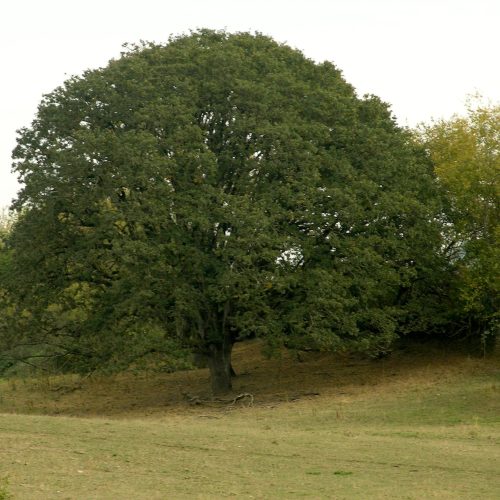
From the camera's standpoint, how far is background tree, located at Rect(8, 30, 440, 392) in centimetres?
2881

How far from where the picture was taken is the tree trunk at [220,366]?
106ft

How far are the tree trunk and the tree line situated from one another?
0.08m

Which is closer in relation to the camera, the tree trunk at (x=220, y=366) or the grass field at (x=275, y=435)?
the grass field at (x=275, y=435)

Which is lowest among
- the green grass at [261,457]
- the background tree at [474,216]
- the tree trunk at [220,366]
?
the green grass at [261,457]

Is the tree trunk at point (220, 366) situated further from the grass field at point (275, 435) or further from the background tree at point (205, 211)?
the grass field at point (275, 435)

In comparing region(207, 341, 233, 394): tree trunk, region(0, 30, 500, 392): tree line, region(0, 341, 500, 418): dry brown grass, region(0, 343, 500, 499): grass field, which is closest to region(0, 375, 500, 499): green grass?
region(0, 343, 500, 499): grass field

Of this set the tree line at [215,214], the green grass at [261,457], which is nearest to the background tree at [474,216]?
the tree line at [215,214]

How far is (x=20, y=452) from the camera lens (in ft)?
53.7

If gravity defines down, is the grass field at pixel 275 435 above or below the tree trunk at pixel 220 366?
below

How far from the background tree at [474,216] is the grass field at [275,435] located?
7.43 feet

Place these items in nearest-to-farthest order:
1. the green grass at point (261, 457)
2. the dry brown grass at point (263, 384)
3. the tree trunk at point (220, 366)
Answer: the green grass at point (261, 457)
the dry brown grass at point (263, 384)
the tree trunk at point (220, 366)

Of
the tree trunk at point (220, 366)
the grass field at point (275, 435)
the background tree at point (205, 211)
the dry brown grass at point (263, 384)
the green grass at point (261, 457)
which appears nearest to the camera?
the green grass at point (261, 457)

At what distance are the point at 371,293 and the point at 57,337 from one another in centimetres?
1154

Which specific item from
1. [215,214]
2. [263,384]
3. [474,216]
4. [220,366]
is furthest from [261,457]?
[474,216]
